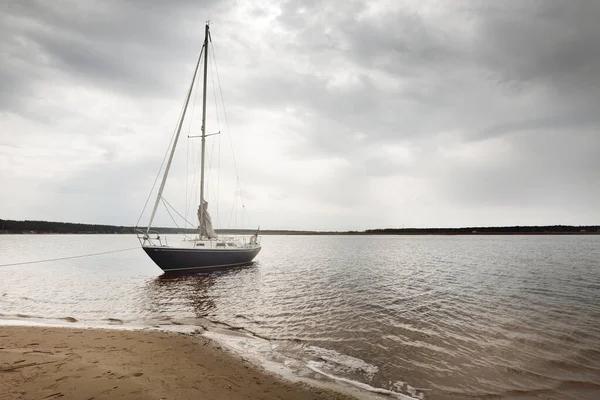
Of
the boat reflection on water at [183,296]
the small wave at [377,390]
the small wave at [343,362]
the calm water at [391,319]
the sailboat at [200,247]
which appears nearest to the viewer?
the small wave at [377,390]

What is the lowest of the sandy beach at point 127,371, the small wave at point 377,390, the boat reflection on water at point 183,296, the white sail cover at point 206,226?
the boat reflection on water at point 183,296

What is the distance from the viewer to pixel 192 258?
2822 centimetres

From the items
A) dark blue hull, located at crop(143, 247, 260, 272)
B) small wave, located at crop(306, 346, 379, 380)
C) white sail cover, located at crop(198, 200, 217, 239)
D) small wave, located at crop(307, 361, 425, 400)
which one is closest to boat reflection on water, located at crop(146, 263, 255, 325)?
dark blue hull, located at crop(143, 247, 260, 272)

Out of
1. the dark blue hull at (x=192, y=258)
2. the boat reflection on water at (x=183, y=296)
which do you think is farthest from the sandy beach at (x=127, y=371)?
the dark blue hull at (x=192, y=258)

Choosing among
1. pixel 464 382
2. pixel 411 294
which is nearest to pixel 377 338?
pixel 464 382

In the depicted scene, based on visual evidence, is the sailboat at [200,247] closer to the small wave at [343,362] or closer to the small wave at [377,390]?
the small wave at [343,362]

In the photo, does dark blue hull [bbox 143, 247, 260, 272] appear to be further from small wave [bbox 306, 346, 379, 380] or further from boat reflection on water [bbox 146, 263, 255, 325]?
small wave [bbox 306, 346, 379, 380]

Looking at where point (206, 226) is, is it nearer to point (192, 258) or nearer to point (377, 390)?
point (192, 258)

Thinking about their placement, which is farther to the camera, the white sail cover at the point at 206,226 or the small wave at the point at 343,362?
the white sail cover at the point at 206,226

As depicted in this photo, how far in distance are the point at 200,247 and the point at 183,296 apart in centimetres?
1042

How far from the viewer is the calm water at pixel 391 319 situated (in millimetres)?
7961

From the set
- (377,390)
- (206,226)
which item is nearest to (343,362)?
(377,390)

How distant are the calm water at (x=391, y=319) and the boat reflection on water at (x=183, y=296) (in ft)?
0.27

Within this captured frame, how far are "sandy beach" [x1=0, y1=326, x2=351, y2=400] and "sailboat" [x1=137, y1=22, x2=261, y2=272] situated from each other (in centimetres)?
1759
